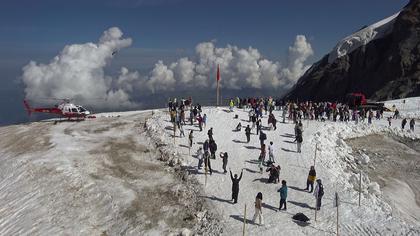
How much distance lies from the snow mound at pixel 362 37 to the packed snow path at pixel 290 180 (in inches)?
3521

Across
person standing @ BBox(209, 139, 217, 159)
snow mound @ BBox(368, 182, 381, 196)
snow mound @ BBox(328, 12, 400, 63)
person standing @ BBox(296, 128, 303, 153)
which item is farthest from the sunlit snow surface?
snow mound @ BBox(328, 12, 400, 63)

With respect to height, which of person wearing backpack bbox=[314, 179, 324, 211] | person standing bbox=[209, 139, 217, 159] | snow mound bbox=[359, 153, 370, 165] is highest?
person standing bbox=[209, 139, 217, 159]

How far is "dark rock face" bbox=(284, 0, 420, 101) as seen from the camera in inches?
4060

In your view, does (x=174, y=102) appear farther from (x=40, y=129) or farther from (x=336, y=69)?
(x=336, y=69)

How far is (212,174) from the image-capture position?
28.9 meters

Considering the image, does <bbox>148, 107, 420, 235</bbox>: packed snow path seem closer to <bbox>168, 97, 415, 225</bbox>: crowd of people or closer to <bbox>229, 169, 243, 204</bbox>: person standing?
<bbox>229, 169, 243, 204</bbox>: person standing

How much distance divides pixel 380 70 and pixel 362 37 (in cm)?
1754

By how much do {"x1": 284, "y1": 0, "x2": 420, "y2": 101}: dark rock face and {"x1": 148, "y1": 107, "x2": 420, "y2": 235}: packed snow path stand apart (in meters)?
63.2

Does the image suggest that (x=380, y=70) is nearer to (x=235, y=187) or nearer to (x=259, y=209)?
(x=235, y=187)

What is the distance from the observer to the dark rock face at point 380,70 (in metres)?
103

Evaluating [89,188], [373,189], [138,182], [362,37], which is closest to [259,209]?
[138,182]

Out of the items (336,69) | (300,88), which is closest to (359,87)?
(336,69)

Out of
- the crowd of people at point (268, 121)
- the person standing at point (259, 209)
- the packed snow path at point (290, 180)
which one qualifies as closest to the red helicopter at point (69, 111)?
the packed snow path at point (290, 180)

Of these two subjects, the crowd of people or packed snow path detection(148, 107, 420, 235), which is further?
the crowd of people
